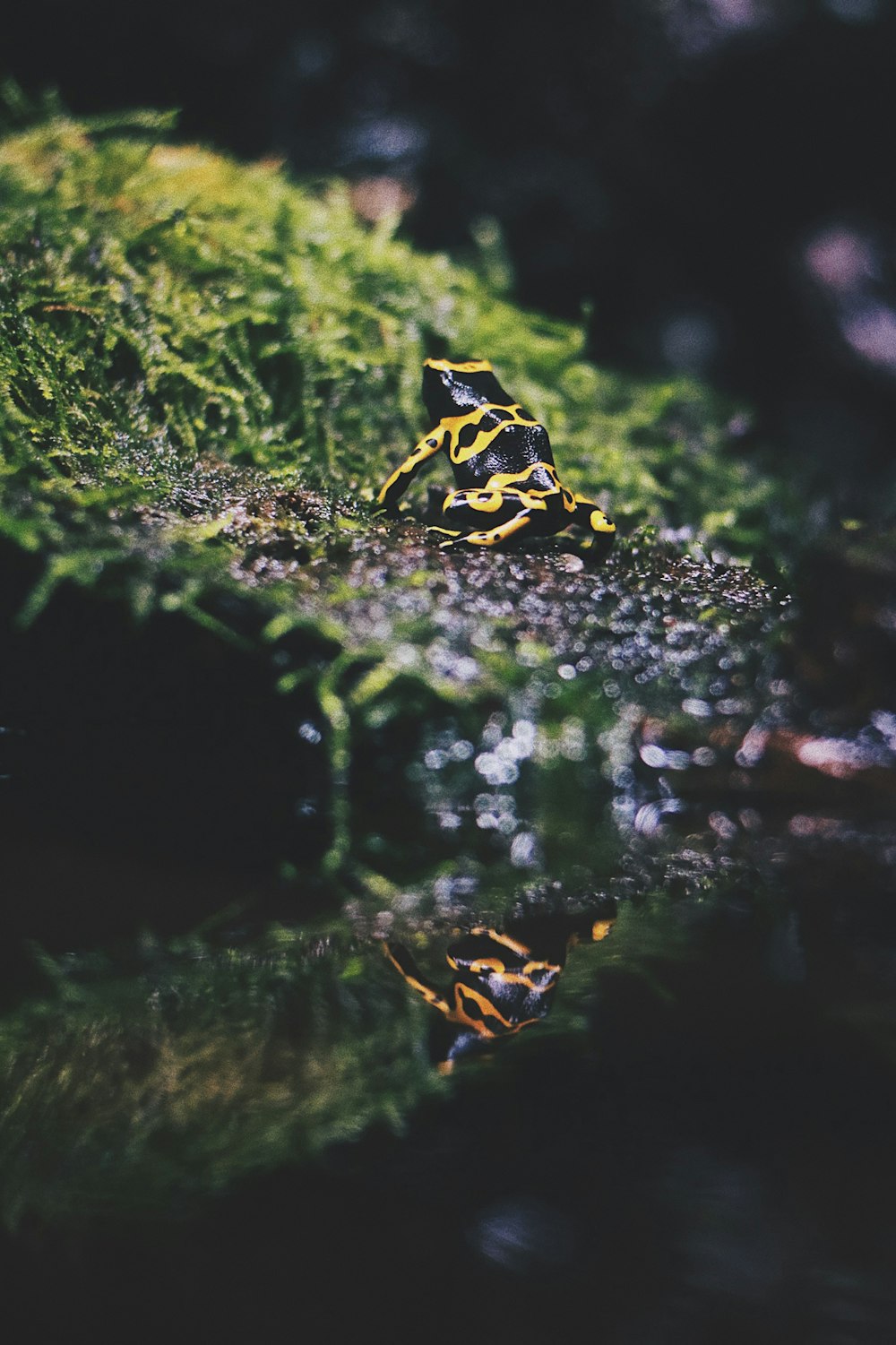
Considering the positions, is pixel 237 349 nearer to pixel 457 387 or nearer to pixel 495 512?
pixel 457 387

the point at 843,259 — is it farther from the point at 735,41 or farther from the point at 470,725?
the point at 470,725

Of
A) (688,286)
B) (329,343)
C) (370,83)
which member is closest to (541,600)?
(329,343)

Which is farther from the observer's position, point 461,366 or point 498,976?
point 461,366

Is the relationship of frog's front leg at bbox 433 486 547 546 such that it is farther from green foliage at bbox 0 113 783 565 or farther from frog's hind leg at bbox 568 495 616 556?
green foliage at bbox 0 113 783 565

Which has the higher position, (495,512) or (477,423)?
(477,423)

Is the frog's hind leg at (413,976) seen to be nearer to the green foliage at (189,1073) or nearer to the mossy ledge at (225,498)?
the green foliage at (189,1073)

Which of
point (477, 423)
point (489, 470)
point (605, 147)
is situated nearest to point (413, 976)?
point (489, 470)

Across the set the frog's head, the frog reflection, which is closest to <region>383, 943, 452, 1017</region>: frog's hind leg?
the frog reflection

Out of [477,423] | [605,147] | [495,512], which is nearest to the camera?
[495,512]
